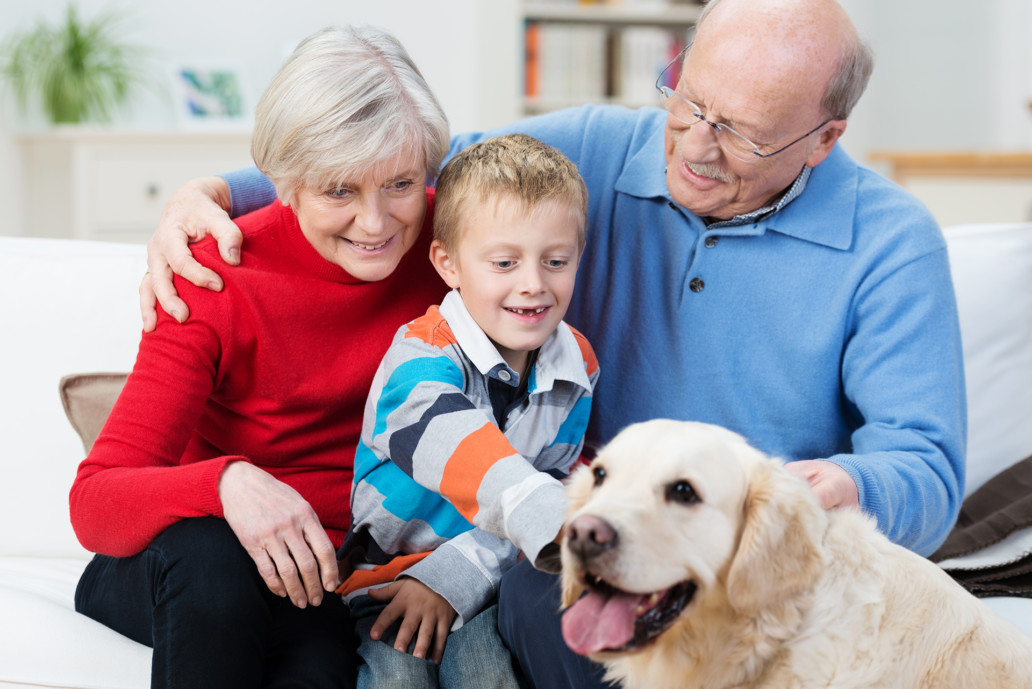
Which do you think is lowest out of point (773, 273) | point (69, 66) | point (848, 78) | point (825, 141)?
point (773, 273)

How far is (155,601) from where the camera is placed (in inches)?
44.9

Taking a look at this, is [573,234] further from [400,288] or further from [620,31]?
[620,31]

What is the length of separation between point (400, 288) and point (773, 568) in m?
0.85

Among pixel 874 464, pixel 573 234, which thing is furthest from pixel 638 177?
pixel 874 464

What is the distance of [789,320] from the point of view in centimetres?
153

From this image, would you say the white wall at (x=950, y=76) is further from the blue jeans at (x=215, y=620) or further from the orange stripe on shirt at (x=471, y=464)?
the blue jeans at (x=215, y=620)

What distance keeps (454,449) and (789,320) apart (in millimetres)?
707

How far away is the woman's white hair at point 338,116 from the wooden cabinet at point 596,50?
285cm

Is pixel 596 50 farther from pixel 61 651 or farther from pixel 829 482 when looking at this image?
pixel 61 651

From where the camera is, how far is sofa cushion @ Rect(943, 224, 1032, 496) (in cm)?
178

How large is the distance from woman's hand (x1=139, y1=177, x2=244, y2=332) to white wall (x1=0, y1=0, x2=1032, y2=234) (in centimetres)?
263

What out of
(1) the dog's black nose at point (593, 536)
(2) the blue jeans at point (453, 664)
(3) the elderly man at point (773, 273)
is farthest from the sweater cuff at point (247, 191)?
(1) the dog's black nose at point (593, 536)

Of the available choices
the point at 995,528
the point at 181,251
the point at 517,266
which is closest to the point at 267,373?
the point at 181,251

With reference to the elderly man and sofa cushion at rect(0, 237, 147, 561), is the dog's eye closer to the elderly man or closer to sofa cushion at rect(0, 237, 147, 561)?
the elderly man
